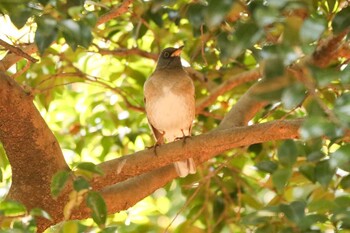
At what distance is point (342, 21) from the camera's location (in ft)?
6.16

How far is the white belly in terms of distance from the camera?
156 inches

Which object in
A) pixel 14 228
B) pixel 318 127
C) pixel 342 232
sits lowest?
pixel 342 232

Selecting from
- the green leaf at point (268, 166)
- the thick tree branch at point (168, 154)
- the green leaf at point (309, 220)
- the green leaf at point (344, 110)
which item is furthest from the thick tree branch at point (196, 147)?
the green leaf at point (344, 110)

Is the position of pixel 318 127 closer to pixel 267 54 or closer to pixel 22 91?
pixel 267 54

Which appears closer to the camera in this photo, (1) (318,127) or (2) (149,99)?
(1) (318,127)

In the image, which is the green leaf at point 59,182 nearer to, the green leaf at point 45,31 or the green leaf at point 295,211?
the green leaf at point 45,31

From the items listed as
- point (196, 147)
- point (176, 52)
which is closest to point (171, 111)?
point (176, 52)

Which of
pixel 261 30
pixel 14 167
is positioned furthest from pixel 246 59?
pixel 261 30

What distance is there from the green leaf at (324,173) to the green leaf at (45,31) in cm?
91

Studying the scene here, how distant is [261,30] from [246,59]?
2834mm

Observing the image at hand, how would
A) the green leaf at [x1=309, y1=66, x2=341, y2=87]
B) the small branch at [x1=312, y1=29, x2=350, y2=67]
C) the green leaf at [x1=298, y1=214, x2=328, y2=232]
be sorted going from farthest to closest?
the small branch at [x1=312, y1=29, x2=350, y2=67] → the green leaf at [x1=298, y1=214, x2=328, y2=232] → the green leaf at [x1=309, y1=66, x2=341, y2=87]

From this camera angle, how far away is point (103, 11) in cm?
357

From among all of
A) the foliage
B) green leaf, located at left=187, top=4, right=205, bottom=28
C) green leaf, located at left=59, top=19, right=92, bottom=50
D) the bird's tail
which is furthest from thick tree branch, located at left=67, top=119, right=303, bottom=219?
green leaf, located at left=59, top=19, right=92, bottom=50

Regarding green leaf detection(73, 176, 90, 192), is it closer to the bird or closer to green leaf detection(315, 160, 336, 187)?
green leaf detection(315, 160, 336, 187)
